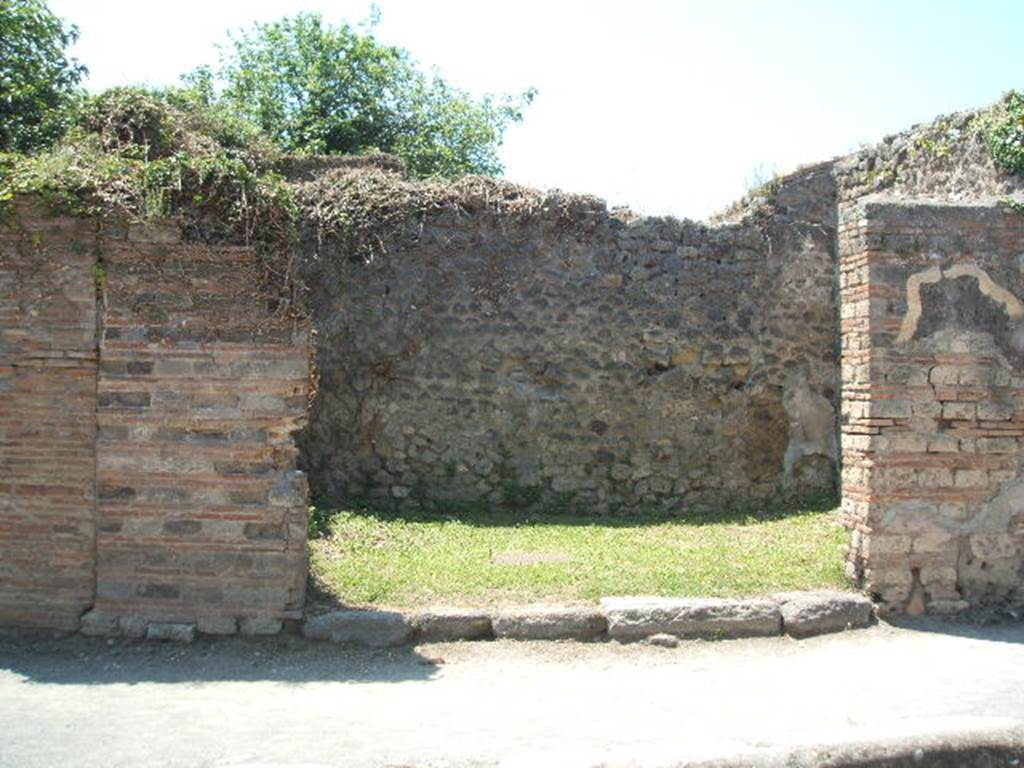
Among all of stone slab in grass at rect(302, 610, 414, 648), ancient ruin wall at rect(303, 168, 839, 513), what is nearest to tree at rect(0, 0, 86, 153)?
ancient ruin wall at rect(303, 168, 839, 513)

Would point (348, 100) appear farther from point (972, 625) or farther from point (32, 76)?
point (972, 625)

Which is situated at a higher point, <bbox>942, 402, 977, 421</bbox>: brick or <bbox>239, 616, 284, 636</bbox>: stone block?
<bbox>942, 402, 977, 421</bbox>: brick

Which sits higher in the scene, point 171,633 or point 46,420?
point 46,420

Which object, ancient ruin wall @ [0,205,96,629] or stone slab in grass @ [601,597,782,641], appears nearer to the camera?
ancient ruin wall @ [0,205,96,629]

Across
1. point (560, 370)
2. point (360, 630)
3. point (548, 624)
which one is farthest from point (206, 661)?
point (560, 370)

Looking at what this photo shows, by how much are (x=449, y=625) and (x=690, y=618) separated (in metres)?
1.59

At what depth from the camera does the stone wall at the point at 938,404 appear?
21.7 ft

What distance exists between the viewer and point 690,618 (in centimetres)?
618

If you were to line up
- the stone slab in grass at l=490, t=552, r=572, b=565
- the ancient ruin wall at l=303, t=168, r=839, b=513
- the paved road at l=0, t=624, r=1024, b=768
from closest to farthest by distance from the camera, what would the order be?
the paved road at l=0, t=624, r=1024, b=768, the stone slab in grass at l=490, t=552, r=572, b=565, the ancient ruin wall at l=303, t=168, r=839, b=513

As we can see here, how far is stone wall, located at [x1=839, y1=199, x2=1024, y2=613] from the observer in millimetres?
6602

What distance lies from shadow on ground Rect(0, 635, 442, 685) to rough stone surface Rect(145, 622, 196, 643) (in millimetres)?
37

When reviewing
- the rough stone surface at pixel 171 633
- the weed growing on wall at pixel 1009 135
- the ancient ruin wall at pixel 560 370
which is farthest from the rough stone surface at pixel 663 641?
the weed growing on wall at pixel 1009 135

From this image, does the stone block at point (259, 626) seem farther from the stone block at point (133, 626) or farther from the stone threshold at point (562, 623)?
the stone block at point (133, 626)

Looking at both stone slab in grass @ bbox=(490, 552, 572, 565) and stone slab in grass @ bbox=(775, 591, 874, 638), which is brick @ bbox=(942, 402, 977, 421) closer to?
stone slab in grass @ bbox=(775, 591, 874, 638)
